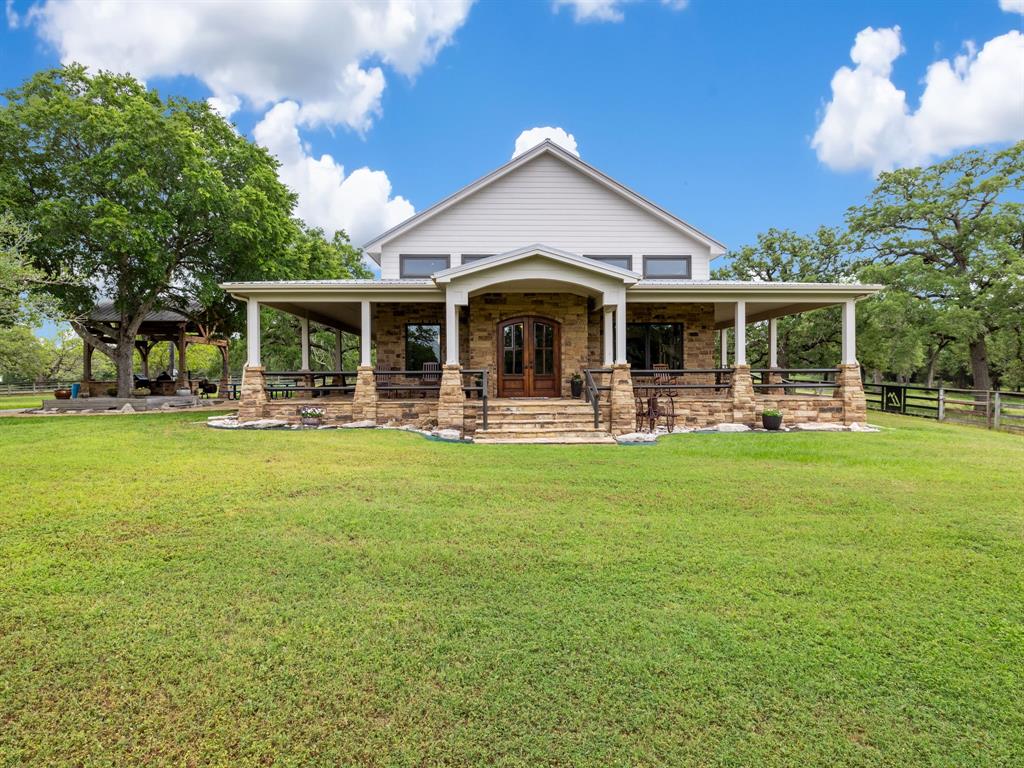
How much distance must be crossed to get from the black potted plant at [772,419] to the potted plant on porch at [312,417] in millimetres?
11125

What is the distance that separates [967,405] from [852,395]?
7.08 m

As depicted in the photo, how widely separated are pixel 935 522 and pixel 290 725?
6.09 metres

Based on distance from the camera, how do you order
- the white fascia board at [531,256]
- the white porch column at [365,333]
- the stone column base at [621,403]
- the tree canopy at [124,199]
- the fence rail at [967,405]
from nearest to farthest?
1. the stone column base at [621,403]
2. the white fascia board at [531,256]
3. the white porch column at [365,333]
4. the fence rail at [967,405]
5. the tree canopy at [124,199]

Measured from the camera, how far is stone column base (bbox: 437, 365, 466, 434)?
11289mm

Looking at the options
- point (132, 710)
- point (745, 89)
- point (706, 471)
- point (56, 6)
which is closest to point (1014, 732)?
point (132, 710)

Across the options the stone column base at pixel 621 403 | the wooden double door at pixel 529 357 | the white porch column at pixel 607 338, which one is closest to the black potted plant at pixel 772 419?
the stone column base at pixel 621 403

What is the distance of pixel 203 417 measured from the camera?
1503cm

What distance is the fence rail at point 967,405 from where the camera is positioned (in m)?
14.2

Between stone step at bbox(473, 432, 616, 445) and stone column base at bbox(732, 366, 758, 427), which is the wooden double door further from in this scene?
stone column base at bbox(732, 366, 758, 427)

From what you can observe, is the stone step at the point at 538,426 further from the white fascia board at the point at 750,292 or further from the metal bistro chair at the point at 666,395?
the white fascia board at the point at 750,292

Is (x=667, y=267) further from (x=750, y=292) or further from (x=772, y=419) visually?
(x=772, y=419)

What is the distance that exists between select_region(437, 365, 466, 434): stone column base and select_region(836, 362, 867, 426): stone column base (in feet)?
32.3

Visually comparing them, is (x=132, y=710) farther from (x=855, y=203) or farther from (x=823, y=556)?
(x=855, y=203)

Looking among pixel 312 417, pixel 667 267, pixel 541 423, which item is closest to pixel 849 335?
pixel 667 267
